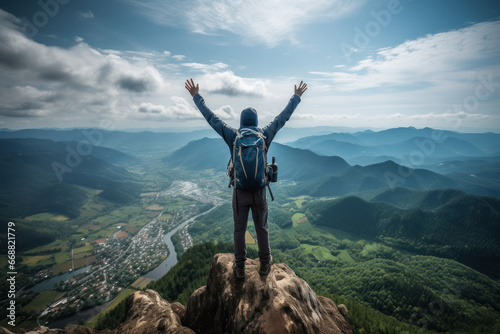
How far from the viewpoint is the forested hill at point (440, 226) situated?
9762 centimetres

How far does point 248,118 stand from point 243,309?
6.07 meters

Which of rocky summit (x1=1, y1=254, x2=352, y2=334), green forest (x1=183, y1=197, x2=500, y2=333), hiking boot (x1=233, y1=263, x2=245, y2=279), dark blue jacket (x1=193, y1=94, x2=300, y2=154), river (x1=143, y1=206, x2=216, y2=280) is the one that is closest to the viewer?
rocky summit (x1=1, y1=254, x2=352, y2=334)

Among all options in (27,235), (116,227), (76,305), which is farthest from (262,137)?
(27,235)

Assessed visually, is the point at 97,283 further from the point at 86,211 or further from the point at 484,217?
the point at 484,217

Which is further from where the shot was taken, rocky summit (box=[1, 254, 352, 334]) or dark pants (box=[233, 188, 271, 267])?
dark pants (box=[233, 188, 271, 267])

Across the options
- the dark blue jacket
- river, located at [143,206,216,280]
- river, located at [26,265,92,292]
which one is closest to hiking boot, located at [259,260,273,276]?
the dark blue jacket

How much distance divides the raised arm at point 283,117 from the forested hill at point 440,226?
452ft

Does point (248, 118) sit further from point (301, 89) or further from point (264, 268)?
point (264, 268)

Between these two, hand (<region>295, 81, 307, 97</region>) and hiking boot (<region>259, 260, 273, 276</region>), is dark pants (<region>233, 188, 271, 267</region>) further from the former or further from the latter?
hand (<region>295, 81, 307, 97</region>)

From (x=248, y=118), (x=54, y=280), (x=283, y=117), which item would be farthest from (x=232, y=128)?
(x=54, y=280)

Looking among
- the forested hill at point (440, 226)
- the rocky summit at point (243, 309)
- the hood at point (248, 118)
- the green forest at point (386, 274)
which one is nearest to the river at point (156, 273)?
the green forest at point (386, 274)

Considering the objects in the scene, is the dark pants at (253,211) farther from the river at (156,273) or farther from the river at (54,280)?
the river at (54,280)

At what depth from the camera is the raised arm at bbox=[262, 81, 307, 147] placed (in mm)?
6629

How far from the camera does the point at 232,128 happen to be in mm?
6625
